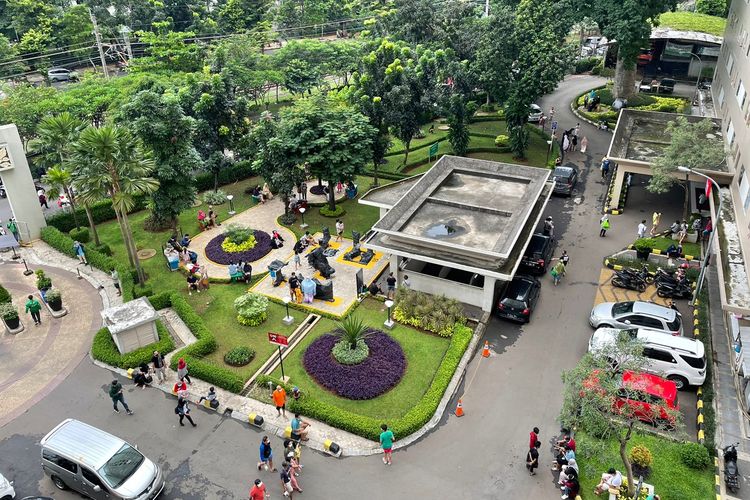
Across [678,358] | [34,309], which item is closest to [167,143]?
[34,309]

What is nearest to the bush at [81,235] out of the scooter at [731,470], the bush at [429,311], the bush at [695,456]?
the bush at [429,311]

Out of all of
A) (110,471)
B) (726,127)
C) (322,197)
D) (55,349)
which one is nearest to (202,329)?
(55,349)

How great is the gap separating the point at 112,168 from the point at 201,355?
10905 millimetres

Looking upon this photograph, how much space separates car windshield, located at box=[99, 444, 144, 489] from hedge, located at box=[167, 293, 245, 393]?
4.83 m

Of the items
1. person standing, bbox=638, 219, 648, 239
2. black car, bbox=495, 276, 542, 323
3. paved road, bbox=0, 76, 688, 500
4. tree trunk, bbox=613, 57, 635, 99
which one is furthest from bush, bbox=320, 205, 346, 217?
tree trunk, bbox=613, 57, 635, 99

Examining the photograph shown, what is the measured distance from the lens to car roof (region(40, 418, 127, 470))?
60.8 ft

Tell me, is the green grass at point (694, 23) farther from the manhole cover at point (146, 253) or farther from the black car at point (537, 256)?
the manhole cover at point (146, 253)

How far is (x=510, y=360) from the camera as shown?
83.1 ft

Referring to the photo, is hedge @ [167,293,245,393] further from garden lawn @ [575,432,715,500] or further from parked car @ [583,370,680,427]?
parked car @ [583,370,680,427]

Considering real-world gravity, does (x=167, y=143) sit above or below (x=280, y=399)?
above

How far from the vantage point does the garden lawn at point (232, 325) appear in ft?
83.9

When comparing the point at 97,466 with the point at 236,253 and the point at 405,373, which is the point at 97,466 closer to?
the point at 405,373

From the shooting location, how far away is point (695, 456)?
63.5 feet

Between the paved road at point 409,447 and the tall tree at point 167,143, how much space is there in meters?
11.6
